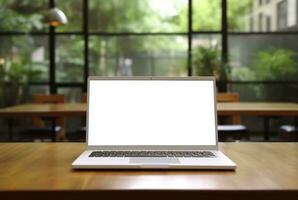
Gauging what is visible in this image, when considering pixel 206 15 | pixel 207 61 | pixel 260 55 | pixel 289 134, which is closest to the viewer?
pixel 289 134

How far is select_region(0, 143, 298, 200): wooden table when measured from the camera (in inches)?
33.5

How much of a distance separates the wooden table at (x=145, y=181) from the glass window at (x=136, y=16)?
476 cm

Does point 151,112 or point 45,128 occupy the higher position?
point 151,112

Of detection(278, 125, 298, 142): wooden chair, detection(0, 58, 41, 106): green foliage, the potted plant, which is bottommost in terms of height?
detection(278, 125, 298, 142): wooden chair

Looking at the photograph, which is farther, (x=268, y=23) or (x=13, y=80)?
(x=268, y=23)

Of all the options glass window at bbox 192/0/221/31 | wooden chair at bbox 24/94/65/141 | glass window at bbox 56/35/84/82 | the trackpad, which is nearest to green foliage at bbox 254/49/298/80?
glass window at bbox 192/0/221/31

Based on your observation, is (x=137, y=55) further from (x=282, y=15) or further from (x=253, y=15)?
(x=282, y=15)

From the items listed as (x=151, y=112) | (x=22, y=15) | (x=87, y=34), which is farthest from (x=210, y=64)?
(x=151, y=112)

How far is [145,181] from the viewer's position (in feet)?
3.05

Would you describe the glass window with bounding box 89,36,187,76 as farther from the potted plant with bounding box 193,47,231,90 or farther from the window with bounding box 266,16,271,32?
the window with bounding box 266,16,271,32

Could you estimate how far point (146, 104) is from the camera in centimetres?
129

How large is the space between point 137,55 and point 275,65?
205 centimetres

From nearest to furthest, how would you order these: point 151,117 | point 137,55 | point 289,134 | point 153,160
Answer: point 153,160, point 151,117, point 289,134, point 137,55

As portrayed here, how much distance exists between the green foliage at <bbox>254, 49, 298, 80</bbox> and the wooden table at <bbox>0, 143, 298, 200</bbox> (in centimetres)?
453
